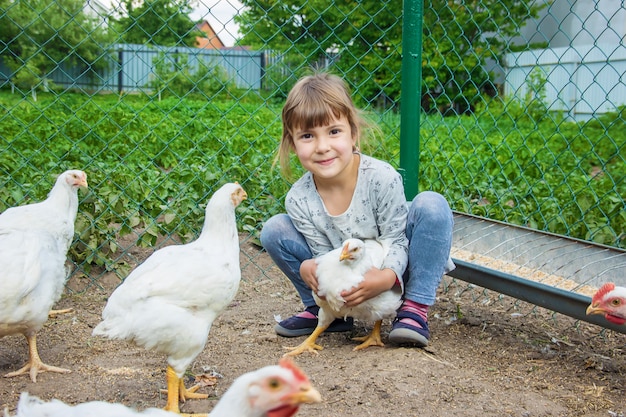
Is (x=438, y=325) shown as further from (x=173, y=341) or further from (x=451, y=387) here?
(x=173, y=341)

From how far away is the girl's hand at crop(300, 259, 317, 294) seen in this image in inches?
105

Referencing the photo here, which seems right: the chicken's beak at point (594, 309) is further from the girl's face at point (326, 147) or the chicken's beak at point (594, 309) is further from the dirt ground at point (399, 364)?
the girl's face at point (326, 147)

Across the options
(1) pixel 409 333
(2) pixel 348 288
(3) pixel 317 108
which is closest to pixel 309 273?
(2) pixel 348 288

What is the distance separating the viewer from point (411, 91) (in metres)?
3.28

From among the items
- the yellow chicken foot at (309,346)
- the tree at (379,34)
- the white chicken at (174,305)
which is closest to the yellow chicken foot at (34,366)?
the white chicken at (174,305)

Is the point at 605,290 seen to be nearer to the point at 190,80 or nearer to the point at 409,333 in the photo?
the point at 409,333

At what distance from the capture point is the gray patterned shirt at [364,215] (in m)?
2.77

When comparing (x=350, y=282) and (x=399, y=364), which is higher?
(x=350, y=282)

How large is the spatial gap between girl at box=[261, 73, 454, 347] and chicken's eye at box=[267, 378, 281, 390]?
4.23 feet

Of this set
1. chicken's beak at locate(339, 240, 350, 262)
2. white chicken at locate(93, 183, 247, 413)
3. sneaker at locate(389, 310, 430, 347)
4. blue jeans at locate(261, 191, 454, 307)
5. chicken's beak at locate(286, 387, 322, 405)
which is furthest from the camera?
blue jeans at locate(261, 191, 454, 307)

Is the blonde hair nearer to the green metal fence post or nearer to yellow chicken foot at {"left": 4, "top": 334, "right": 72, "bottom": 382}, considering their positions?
the green metal fence post

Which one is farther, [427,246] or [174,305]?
[427,246]

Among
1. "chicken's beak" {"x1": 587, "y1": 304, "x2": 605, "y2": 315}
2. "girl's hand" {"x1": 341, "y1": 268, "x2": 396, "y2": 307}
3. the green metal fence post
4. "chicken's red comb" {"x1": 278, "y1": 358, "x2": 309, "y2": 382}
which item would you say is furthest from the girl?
"chicken's red comb" {"x1": 278, "y1": 358, "x2": 309, "y2": 382}

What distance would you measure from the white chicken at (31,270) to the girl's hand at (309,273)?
98 centimetres
